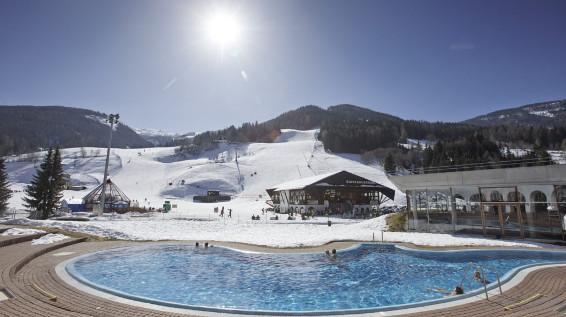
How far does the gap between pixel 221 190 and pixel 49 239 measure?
250ft

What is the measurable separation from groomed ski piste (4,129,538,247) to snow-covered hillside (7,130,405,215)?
23 cm

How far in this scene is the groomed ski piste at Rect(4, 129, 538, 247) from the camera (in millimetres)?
24125

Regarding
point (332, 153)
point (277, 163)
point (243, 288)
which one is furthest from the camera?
point (332, 153)

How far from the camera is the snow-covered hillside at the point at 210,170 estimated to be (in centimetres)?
9021

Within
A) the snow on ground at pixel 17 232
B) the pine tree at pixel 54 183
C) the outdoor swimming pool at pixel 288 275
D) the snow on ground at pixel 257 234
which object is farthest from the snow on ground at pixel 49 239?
the pine tree at pixel 54 183

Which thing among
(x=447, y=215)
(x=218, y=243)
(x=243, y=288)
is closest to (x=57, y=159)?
(x=218, y=243)

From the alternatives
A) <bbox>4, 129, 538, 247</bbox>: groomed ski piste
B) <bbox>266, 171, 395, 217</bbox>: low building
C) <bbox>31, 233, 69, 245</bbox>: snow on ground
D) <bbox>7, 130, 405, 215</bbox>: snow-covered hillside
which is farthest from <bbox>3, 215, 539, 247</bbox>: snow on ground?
<bbox>7, 130, 405, 215</bbox>: snow-covered hillside

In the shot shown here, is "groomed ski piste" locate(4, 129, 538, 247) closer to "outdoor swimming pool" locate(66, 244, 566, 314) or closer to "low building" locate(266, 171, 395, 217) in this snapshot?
"outdoor swimming pool" locate(66, 244, 566, 314)

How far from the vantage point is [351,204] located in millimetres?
51406

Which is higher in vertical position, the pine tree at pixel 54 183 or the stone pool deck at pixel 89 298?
the pine tree at pixel 54 183

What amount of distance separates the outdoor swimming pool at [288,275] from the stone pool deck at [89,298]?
88cm

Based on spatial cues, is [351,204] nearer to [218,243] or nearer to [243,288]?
[218,243]

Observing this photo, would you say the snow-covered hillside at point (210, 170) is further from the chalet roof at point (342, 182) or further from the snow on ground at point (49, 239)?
the snow on ground at point (49, 239)

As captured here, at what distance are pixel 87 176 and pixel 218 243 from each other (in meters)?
119
